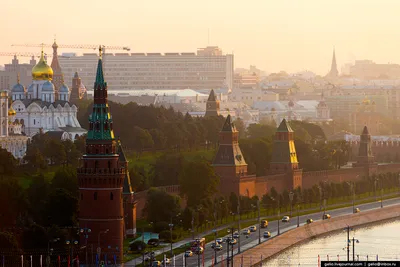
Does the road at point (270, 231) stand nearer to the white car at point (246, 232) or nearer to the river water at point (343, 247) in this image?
the white car at point (246, 232)

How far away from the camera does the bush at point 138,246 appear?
230 ft

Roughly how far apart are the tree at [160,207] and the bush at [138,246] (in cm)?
835

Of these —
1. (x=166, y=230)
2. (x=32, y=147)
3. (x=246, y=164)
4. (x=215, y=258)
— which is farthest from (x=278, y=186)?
(x=215, y=258)

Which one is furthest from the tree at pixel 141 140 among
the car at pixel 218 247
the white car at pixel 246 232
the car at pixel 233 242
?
the car at pixel 218 247

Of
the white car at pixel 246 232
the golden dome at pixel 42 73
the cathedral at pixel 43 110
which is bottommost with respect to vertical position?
the white car at pixel 246 232

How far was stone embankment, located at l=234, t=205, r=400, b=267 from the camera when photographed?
241 feet

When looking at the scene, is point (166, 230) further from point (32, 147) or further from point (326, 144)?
point (326, 144)

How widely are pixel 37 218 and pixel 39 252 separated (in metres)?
6.30

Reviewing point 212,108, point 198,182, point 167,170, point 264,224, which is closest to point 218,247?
point 264,224

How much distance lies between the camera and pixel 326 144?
120 metres

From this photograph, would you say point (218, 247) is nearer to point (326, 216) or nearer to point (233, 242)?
point (233, 242)

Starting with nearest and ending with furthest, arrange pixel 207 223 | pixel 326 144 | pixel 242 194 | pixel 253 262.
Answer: pixel 253 262 → pixel 207 223 → pixel 242 194 → pixel 326 144

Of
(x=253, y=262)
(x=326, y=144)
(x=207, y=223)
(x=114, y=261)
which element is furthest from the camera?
(x=326, y=144)

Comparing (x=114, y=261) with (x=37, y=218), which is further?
(x=37, y=218)
